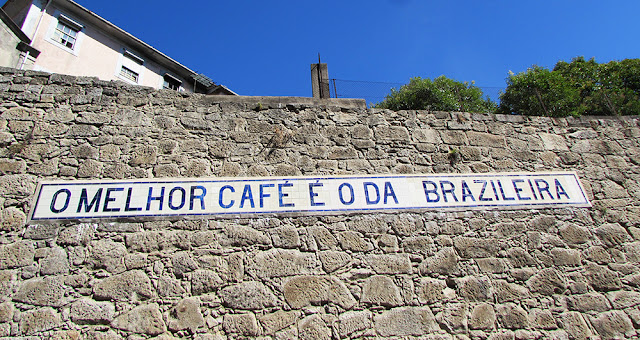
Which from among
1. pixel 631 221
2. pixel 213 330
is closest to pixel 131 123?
pixel 213 330

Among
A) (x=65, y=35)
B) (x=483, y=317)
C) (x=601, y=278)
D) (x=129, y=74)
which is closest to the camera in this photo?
(x=483, y=317)

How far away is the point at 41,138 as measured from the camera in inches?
152

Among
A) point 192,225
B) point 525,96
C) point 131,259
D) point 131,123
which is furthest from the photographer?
point 525,96

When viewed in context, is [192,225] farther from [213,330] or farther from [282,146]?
[282,146]

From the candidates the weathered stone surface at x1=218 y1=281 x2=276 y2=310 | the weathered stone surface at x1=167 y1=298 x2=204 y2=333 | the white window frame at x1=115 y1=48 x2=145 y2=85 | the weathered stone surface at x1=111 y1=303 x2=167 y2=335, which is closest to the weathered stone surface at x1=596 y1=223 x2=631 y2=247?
the weathered stone surface at x1=218 y1=281 x2=276 y2=310

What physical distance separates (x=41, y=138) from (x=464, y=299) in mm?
4739

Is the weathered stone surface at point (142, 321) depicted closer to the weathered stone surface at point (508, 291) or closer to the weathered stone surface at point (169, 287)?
the weathered stone surface at point (169, 287)

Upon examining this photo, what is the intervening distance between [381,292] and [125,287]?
93.1 inches

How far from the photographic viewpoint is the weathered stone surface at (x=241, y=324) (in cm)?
313

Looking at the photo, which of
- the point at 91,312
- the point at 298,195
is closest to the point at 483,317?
the point at 298,195

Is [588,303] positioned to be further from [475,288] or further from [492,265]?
[475,288]

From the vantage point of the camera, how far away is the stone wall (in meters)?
3.19

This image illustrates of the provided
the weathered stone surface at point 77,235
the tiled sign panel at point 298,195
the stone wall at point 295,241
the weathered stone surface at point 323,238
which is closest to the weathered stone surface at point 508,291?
the stone wall at point 295,241

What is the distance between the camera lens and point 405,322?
3.33m
